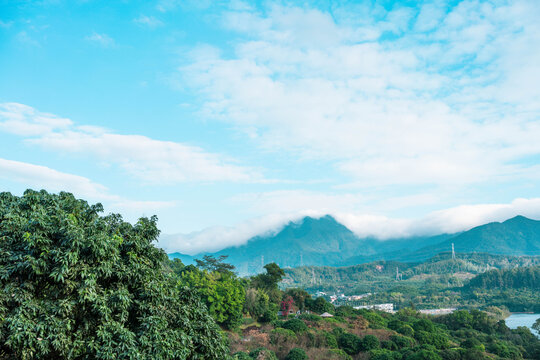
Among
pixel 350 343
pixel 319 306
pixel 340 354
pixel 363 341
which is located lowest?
pixel 319 306

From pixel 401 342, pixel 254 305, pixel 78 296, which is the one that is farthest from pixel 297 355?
pixel 78 296

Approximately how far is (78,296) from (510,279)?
135945mm

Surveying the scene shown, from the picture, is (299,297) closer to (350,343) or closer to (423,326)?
(423,326)

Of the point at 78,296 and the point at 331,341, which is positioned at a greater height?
the point at 78,296

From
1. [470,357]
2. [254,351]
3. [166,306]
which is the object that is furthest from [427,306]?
[166,306]

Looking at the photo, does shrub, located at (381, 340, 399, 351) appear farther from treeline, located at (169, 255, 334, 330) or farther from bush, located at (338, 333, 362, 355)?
treeline, located at (169, 255, 334, 330)

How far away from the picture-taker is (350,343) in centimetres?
2816

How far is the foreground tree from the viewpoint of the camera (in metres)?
7.34

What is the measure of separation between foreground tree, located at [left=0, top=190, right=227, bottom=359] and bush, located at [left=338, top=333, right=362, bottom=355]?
21.6 meters

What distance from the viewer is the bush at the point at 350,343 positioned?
27984 millimetres

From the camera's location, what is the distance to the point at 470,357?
26.6m

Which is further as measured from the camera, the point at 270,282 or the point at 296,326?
the point at 270,282

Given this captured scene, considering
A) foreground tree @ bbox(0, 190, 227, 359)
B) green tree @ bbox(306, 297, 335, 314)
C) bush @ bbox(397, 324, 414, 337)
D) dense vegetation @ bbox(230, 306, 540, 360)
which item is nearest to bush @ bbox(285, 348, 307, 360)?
dense vegetation @ bbox(230, 306, 540, 360)

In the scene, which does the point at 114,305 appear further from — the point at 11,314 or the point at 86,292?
the point at 11,314
